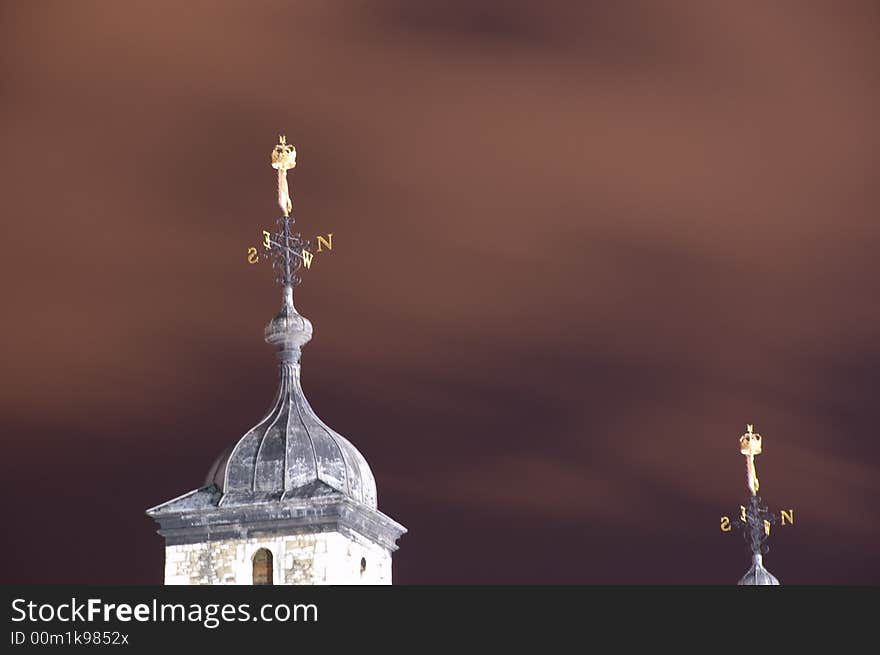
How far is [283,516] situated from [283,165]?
35.9 feet

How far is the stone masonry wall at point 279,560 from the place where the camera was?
91.5 metres

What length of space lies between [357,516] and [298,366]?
17.5 ft

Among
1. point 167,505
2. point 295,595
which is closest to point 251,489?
point 167,505

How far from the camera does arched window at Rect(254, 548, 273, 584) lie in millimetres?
91688

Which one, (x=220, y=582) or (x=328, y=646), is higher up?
(x=220, y=582)

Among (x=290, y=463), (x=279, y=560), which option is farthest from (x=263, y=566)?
(x=290, y=463)

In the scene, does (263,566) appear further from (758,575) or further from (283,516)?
(758,575)

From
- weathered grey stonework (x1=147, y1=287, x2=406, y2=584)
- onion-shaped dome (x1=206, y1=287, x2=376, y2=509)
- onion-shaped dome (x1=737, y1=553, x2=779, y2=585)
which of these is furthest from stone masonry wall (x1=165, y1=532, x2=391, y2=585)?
onion-shaped dome (x1=737, y1=553, x2=779, y2=585)

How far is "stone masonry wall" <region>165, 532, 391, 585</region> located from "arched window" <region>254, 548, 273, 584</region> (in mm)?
99

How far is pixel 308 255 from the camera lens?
9831 centimetres

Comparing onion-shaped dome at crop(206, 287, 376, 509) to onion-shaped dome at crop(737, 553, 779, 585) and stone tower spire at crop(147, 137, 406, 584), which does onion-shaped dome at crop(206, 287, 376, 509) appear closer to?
stone tower spire at crop(147, 137, 406, 584)

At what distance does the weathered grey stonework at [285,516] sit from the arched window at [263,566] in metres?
0.12

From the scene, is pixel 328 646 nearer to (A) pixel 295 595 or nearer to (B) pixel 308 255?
(A) pixel 295 595

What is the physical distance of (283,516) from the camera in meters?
92.0
